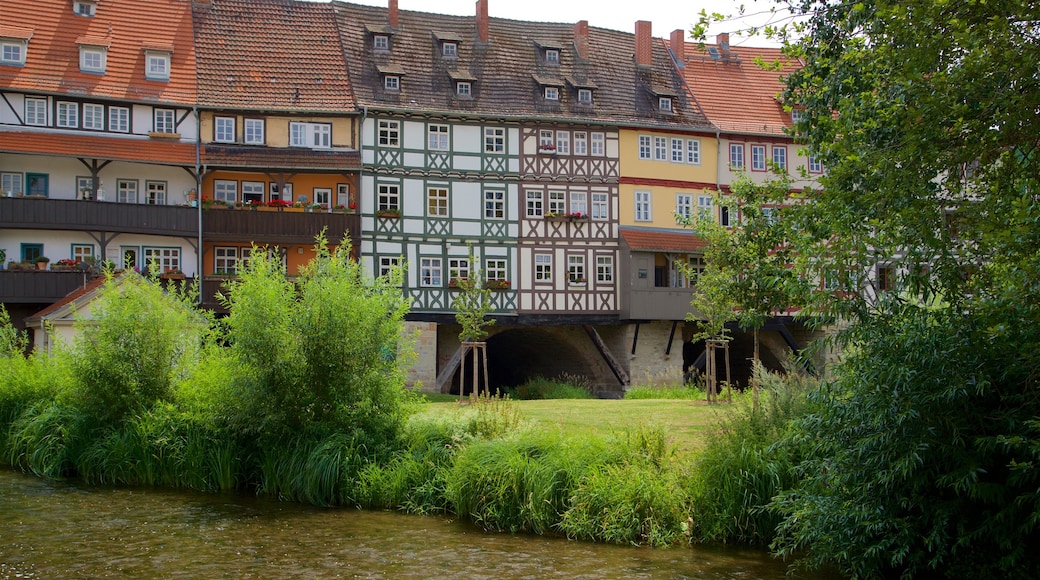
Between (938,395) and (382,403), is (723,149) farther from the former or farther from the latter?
(938,395)

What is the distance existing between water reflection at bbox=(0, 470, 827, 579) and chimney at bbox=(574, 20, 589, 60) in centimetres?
2396

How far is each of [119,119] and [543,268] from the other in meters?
12.9

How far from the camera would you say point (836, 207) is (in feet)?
28.5

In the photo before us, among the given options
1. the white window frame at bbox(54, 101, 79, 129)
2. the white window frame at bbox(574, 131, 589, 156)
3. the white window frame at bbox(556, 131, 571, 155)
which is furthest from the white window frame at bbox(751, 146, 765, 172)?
the white window frame at bbox(54, 101, 79, 129)

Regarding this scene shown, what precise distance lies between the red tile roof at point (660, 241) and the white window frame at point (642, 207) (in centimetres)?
48

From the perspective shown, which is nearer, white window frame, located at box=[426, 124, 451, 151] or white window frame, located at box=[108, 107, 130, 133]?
white window frame, located at box=[108, 107, 130, 133]

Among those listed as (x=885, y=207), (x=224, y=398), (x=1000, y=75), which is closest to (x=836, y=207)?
(x=885, y=207)

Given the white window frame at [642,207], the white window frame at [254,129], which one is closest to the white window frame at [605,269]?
the white window frame at [642,207]

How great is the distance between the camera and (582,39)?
116 ft

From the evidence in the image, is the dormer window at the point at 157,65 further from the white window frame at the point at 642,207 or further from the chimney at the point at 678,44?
the chimney at the point at 678,44

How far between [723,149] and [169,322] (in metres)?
21.3

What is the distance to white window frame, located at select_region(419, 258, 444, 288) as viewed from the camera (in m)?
31.1

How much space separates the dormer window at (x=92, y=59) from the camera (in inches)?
1171

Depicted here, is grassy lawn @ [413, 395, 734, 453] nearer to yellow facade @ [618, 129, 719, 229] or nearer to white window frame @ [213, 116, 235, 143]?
yellow facade @ [618, 129, 719, 229]
